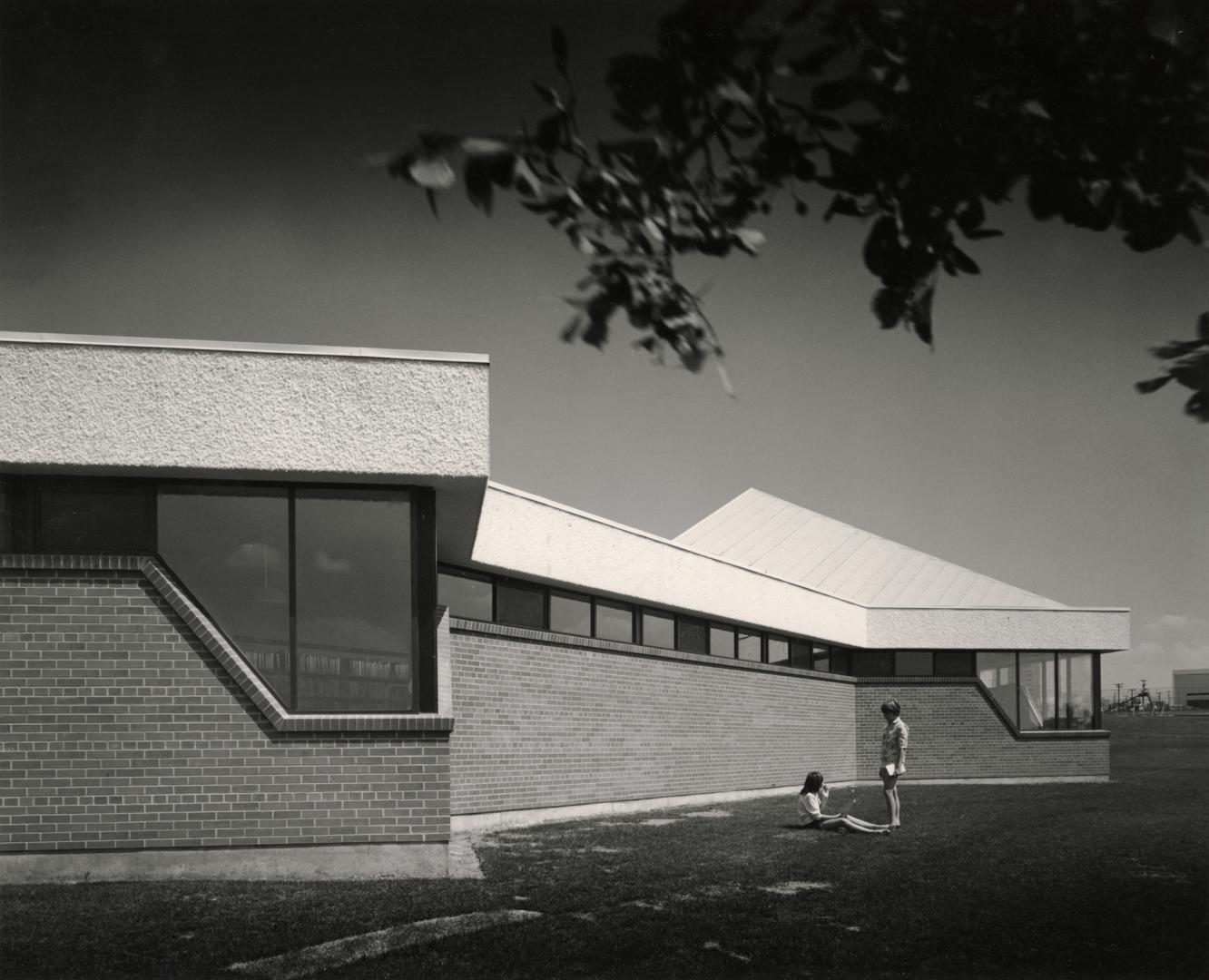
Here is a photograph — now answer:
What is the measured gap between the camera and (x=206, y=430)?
9.70 metres

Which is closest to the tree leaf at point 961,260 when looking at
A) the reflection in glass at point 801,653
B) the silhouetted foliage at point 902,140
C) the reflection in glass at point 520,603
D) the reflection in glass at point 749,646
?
the silhouetted foliage at point 902,140

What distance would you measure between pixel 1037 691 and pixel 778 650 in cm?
795

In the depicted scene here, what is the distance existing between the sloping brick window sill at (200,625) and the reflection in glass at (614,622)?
7.48 m

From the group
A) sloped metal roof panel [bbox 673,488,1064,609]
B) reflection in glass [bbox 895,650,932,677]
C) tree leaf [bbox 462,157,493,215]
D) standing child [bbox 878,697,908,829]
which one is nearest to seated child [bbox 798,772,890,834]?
standing child [bbox 878,697,908,829]

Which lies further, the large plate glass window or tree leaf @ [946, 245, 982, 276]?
the large plate glass window

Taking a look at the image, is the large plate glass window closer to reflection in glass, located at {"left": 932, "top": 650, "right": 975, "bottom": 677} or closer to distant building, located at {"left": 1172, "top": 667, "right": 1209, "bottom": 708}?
reflection in glass, located at {"left": 932, "top": 650, "right": 975, "bottom": 677}

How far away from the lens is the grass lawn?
22.0 ft

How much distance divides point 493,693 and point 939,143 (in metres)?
10.5

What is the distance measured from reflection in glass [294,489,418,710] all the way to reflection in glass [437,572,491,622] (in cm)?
335

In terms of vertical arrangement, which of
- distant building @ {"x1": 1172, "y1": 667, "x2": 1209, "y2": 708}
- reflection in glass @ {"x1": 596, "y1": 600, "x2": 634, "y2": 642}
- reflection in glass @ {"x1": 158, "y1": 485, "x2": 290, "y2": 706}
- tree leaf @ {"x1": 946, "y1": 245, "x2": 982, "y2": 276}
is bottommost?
distant building @ {"x1": 1172, "y1": 667, "x2": 1209, "y2": 708}

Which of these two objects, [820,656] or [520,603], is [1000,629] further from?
[520,603]

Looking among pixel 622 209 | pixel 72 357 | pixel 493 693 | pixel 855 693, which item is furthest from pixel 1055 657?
pixel 622 209

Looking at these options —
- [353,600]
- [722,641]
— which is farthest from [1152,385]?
[722,641]

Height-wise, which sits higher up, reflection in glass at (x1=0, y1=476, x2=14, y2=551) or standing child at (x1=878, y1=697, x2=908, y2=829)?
reflection in glass at (x1=0, y1=476, x2=14, y2=551)
